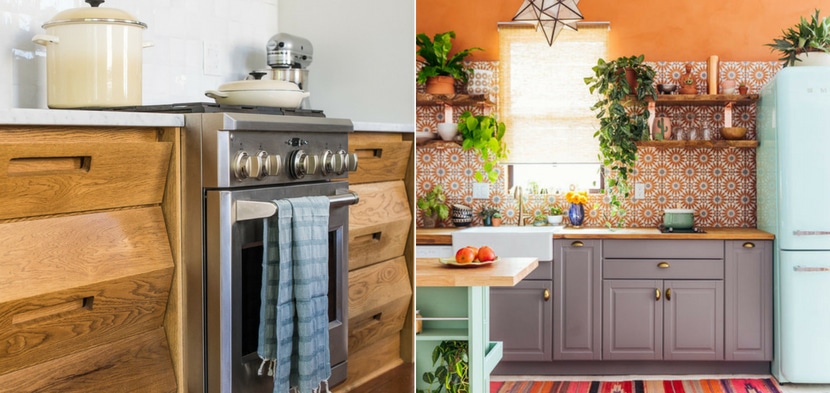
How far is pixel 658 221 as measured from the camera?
19.0 feet

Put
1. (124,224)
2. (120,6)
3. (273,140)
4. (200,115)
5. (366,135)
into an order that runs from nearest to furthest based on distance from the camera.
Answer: (124,224) → (200,115) → (273,140) → (120,6) → (366,135)

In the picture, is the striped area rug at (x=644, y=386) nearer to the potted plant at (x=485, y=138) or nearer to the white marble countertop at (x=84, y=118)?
the potted plant at (x=485, y=138)

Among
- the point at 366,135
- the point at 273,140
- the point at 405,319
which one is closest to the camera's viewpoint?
the point at 273,140

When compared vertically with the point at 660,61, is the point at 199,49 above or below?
below

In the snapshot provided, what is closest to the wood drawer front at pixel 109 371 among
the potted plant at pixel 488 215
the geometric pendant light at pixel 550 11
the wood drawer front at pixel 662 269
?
the geometric pendant light at pixel 550 11

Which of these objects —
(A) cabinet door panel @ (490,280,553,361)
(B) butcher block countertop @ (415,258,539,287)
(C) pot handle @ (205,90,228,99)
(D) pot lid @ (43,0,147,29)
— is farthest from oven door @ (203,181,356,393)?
(A) cabinet door panel @ (490,280,553,361)

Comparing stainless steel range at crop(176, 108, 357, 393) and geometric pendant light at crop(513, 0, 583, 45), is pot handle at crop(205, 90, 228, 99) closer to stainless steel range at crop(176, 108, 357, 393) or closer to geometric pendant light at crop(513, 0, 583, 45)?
stainless steel range at crop(176, 108, 357, 393)

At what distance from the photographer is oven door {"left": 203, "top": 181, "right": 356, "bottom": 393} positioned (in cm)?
209

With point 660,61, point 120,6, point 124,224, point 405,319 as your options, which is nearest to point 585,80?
point 660,61

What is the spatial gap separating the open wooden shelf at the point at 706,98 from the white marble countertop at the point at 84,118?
13.4 ft

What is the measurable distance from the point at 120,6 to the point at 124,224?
0.92 m

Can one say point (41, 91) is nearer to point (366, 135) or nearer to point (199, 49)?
point (199, 49)

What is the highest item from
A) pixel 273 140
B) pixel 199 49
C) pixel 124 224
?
pixel 199 49

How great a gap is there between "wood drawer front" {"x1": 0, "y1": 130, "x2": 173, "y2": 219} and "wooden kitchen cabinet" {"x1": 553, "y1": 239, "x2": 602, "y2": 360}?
3.52 meters
